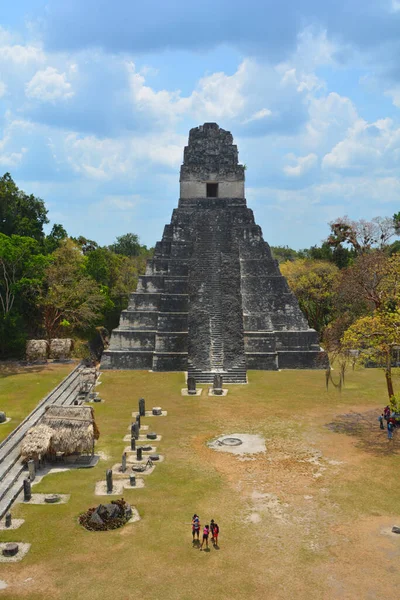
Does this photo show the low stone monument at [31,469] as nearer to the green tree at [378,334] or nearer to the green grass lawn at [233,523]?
the green grass lawn at [233,523]

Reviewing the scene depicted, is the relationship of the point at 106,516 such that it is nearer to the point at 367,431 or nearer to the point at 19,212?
the point at 367,431

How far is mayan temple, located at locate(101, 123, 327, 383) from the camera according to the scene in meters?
28.0

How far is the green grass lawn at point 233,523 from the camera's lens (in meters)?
9.30

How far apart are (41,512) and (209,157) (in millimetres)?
29054

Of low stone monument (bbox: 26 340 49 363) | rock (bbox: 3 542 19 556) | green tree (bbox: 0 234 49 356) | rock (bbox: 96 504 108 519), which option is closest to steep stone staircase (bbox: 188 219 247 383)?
low stone monument (bbox: 26 340 49 363)

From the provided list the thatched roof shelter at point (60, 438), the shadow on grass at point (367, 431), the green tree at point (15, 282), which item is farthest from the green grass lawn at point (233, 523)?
the green tree at point (15, 282)

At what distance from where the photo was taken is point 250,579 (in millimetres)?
→ 9430

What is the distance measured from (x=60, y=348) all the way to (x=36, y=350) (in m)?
1.39

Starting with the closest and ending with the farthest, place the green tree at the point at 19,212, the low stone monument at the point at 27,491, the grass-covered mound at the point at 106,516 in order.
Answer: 1. the grass-covered mound at the point at 106,516
2. the low stone monument at the point at 27,491
3. the green tree at the point at 19,212

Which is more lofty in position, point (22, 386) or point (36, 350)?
point (36, 350)

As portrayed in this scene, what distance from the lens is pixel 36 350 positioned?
30.4m

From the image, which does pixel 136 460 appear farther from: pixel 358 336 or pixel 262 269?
pixel 262 269

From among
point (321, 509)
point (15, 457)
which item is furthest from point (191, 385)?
point (321, 509)

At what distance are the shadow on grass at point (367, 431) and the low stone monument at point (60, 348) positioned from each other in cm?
1755
